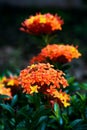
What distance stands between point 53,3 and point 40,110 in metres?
8.13

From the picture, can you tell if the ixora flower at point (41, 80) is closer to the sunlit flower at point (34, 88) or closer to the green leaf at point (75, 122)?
the sunlit flower at point (34, 88)

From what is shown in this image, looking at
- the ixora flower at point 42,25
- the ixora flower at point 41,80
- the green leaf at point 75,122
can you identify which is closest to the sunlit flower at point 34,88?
the ixora flower at point 41,80

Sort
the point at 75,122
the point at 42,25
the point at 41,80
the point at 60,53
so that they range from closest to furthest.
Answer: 1. the point at 41,80
2. the point at 75,122
3. the point at 60,53
4. the point at 42,25

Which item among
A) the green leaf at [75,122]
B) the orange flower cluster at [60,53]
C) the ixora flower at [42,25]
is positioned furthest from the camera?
the ixora flower at [42,25]

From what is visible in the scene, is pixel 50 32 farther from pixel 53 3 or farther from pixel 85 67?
pixel 53 3

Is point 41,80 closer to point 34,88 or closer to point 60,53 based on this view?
point 34,88

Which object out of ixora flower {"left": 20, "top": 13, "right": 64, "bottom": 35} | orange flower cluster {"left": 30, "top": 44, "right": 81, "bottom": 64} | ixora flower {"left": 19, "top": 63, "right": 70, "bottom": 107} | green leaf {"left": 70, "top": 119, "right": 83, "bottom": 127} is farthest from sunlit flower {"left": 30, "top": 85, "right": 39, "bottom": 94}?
ixora flower {"left": 20, "top": 13, "right": 64, "bottom": 35}

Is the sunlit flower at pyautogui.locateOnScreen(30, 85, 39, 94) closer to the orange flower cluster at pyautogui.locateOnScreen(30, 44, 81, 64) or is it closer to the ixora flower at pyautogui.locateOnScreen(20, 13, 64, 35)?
the orange flower cluster at pyautogui.locateOnScreen(30, 44, 81, 64)

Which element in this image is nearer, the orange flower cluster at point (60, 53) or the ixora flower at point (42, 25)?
the orange flower cluster at point (60, 53)

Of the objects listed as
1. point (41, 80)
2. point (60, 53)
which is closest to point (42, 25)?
point (60, 53)

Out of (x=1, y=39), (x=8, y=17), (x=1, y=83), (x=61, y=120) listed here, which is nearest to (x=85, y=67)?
(x=1, y=39)

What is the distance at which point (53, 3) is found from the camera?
34.8 feet

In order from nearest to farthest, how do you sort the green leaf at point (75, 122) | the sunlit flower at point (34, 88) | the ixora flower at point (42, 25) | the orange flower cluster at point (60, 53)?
the sunlit flower at point (34, 88) < the green leaf at point (75, 122) < the orange flower cluster at point (60, 53) < the ixora flower at point (42, 25)

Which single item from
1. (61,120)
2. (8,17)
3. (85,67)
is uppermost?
(8,17)
